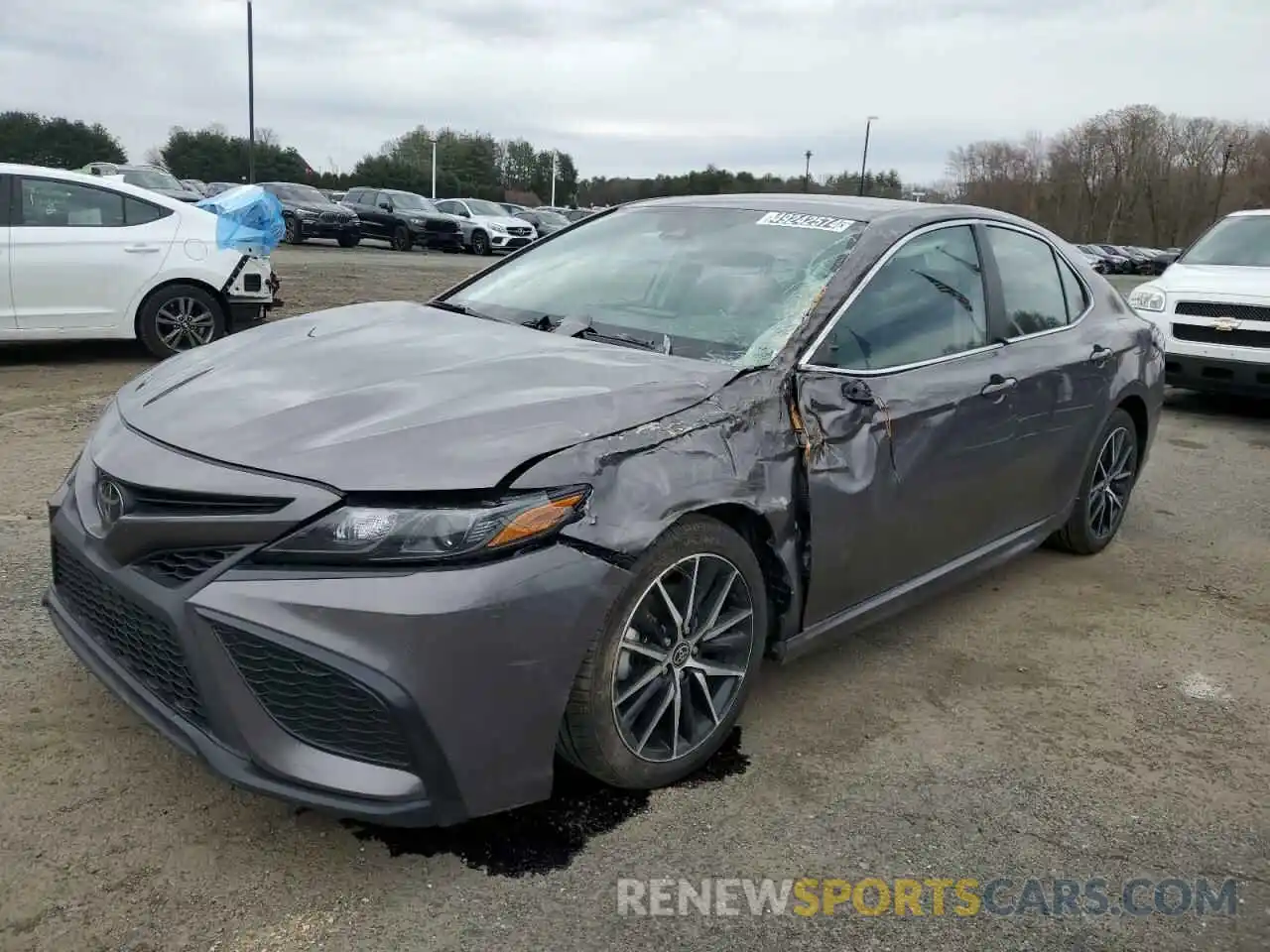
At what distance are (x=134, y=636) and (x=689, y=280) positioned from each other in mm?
2004

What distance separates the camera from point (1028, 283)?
4203 mm

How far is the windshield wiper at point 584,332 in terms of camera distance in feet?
10.5

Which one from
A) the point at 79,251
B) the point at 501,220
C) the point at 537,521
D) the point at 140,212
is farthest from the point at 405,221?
the point at 537,521

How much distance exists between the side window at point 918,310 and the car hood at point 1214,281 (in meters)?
5.68

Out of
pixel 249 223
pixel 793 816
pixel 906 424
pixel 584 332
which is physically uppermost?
pixel 249 223

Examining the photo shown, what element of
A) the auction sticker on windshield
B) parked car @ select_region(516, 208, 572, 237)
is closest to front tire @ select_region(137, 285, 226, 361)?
the auction sticker on windshield

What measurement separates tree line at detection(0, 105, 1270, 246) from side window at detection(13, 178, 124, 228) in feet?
210

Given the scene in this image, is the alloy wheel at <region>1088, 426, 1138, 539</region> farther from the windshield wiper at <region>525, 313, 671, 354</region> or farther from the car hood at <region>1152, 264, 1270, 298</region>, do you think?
the car hood at <region>1152, 264, 1270, 298</region>

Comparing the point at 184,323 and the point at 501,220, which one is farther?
the point at 501,220

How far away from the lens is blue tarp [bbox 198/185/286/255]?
8.54 m

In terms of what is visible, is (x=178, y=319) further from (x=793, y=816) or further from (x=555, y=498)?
(x=793, y=816)

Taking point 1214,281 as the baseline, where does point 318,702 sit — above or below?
below

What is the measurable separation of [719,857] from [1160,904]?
1047mm

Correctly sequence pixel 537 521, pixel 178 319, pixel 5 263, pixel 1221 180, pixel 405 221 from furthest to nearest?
pixel 1221 180 < pixel 405 221 < pixel 178 319 < pixel 5 263 < pixel 537 521
